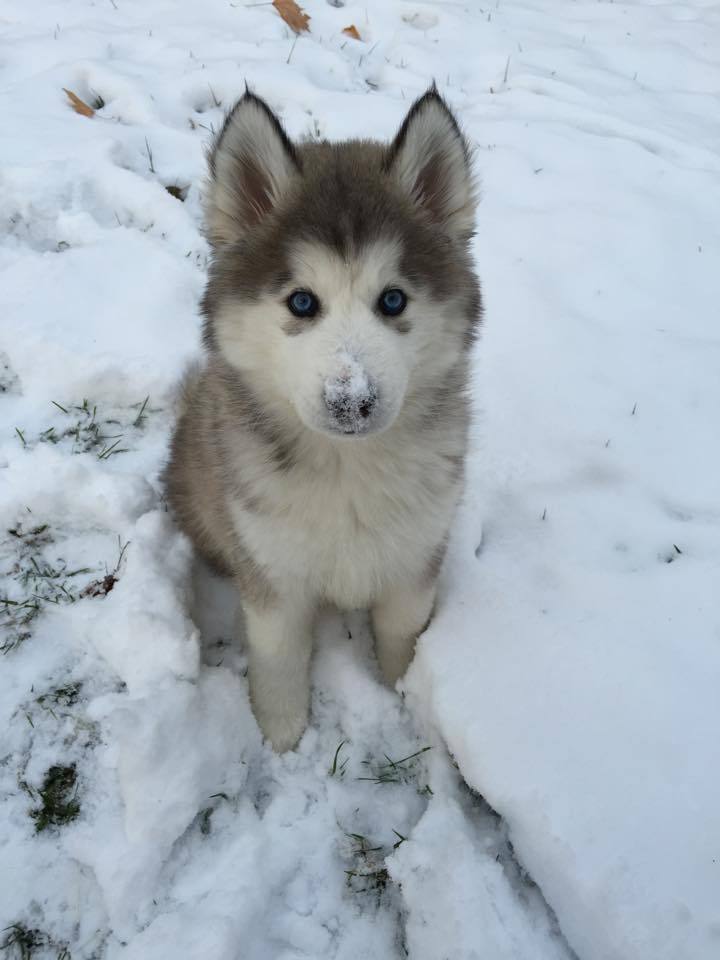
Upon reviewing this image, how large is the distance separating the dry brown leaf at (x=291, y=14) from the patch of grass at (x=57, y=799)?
5.71 metres

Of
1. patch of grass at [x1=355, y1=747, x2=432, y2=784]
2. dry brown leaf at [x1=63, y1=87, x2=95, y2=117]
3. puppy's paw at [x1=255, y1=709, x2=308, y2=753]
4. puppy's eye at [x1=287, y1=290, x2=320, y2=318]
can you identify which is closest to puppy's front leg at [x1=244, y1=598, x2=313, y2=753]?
puppy's paw at [x1=255, y1=709, x2=308, y2=753]

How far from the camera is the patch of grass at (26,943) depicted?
5.74 ft

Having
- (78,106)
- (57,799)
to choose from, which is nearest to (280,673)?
(57,799)

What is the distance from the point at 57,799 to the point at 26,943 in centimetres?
35

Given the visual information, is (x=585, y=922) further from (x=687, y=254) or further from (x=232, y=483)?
(x=687, y=254)

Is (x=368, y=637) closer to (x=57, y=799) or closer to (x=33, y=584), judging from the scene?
(x=57, y=799)

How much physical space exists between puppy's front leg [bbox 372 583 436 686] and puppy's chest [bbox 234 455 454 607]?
19cm

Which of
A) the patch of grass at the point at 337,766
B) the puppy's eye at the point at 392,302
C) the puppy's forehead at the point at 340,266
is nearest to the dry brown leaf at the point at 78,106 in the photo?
the puppy's forehead at the point at 340,266

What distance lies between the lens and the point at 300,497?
190 centimetres

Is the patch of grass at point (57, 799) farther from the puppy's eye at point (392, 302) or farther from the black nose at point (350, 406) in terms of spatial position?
the puppy's eye at point (392, 302)

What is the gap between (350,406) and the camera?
59.9 inches

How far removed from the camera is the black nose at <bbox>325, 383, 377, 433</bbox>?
4.98ft

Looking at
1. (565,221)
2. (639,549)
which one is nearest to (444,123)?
(639,549)

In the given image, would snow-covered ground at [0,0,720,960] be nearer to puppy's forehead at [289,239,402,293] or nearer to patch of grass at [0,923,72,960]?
patch of grass at [0,923,72,960]
